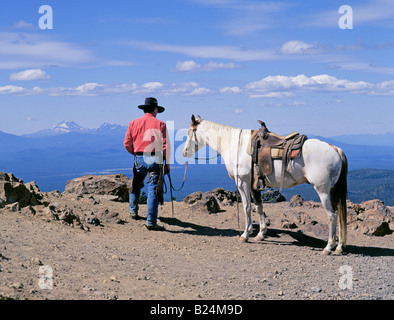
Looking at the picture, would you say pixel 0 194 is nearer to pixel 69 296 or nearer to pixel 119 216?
pixel 119 216

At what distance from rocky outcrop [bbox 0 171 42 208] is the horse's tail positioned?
7157 millimetres

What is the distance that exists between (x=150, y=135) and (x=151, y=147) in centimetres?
29

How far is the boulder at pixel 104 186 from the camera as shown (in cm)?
1519

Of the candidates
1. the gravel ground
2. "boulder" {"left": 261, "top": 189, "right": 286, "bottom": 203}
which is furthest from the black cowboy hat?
"boulder" {"left": 261, "top": 189, "right": 286, "bottom": 203}

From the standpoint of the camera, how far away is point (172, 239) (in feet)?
36.6

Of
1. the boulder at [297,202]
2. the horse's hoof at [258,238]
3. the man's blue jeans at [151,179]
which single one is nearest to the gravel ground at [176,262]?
the horse's hoof at [258,238]

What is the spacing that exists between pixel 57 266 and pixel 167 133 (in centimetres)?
493

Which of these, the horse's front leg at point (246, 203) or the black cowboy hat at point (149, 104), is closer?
the horse's front leg at point (246, 203)

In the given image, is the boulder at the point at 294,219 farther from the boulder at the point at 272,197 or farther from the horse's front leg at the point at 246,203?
the boulder at the point at 272,197

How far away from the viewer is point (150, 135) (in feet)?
37.8

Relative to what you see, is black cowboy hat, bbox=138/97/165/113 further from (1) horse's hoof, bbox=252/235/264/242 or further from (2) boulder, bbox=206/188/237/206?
(2) boulder, bbox=206/188/237/206

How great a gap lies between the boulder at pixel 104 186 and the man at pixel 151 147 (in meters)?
3.37

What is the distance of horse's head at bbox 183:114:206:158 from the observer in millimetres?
11438

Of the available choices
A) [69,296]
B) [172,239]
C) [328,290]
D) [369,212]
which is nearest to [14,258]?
[69,296]
